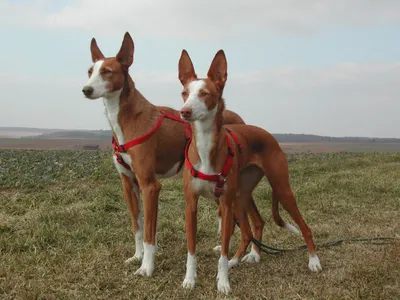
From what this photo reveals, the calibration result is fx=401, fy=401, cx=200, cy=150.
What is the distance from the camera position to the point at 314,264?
5.29m

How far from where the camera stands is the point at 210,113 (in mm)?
4305

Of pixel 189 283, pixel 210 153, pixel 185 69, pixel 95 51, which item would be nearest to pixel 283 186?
pixel 210 153

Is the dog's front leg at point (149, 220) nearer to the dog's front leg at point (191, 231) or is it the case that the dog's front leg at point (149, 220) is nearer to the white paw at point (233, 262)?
the dog's front leg at point (191, 231)

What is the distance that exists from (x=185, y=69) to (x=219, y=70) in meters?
0.41

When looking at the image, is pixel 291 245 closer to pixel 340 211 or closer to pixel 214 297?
pixel 214 297

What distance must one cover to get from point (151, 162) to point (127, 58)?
4.40 feet

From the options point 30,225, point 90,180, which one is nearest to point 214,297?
point 30,225

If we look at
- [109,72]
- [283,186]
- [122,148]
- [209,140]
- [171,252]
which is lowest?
[171,252]

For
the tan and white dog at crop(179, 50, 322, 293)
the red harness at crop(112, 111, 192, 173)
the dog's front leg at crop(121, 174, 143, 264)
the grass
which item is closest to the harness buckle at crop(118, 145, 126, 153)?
the red harness at crop(112, 111, 192, 173)

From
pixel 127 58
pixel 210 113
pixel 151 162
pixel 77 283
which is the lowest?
pixel 77 283

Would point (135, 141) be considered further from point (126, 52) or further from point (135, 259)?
point (135, 259)

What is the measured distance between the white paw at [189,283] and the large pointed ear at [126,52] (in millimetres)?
2703

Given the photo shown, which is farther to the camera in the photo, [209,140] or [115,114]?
[115,114]

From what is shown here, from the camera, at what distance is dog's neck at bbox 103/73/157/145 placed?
5023 millimetres
